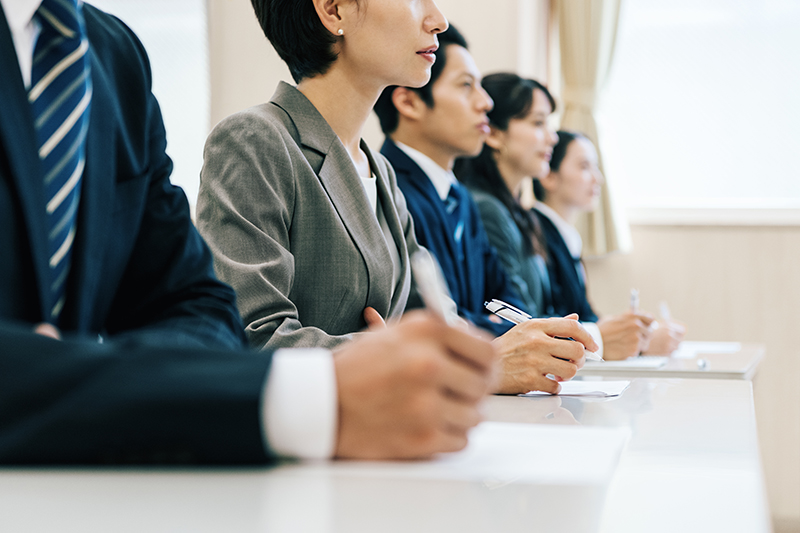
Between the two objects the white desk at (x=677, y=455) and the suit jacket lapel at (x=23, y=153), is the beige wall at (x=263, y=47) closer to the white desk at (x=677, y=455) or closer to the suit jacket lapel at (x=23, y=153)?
the white desk at (x=677, y=455)

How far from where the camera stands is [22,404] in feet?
1.63

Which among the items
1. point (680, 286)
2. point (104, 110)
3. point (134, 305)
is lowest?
point (680, 286)

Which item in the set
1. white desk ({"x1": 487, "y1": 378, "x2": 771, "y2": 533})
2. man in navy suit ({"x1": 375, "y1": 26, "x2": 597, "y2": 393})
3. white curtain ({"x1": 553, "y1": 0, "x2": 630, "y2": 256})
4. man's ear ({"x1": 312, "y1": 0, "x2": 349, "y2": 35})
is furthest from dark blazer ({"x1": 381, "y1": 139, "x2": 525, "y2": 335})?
white curtain ({"x1": 553, "y1": 0, "x2": 630, "y2": 256})

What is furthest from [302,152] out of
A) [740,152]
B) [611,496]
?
[740,152]

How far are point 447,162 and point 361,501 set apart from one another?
1888mm

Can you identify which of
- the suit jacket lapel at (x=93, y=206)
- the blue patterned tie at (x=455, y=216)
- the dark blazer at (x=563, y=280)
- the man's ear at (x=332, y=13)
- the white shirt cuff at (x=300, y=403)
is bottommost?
the dark blazer at (x=563, y=280)

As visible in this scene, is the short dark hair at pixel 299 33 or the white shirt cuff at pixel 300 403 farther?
the short dark hair at pixel 299 33

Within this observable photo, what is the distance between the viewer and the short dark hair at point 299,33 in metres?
1.42

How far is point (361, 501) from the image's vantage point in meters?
0.46

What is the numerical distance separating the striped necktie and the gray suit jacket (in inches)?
14.9

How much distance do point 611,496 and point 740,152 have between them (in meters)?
3.67

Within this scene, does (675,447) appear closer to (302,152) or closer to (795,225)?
(302,152)

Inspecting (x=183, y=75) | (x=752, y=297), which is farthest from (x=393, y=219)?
(x=752, y=297)

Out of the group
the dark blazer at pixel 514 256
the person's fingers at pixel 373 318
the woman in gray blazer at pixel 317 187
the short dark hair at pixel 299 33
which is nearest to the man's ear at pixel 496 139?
the dark blazer at pixel 514 256
